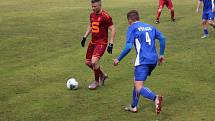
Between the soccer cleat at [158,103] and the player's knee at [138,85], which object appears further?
the player's knee at [138,85]

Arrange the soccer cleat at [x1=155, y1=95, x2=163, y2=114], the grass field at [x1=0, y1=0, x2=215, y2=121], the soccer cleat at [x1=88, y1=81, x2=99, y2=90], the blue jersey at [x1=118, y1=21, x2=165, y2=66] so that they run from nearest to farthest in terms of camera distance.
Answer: the soccer cleat at [x1=155, y1=95, x2=163, y2=114], the blue jersey at [x1=118, y1=21, x2=165, y2=66], the grass field at [x1=0, y1=0, x2=215, y2=121], the soccer cleat at [x1=88, y1=81, x2=99, y2=90]

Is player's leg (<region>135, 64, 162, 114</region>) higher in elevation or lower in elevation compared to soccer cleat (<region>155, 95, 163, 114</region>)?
higher

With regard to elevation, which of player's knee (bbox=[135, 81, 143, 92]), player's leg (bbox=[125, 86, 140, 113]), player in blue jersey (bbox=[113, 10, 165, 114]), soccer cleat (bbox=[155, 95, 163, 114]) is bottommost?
player's leg (bbox=[125, 86, 140, 113])

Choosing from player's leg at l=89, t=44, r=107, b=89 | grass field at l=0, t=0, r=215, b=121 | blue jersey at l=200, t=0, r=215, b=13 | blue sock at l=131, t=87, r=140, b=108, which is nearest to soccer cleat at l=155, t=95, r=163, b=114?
grass field at l=0, t=0, r=215, b=121

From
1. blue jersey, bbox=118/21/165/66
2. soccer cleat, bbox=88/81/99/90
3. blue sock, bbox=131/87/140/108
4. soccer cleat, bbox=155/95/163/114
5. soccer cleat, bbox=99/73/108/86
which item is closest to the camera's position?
soccer cleat, bbox=155/95/163/114

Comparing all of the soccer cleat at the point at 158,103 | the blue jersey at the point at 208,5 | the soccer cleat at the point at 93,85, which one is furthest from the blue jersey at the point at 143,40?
the blue jersey at the point at 208,5

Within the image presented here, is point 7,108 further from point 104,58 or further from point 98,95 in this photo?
point 104,58

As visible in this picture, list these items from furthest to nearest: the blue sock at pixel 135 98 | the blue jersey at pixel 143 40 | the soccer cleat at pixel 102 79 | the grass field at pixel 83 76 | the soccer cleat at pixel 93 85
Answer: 1. the soccer cleat at pixel 102 79
2. the soccer cleat at pixel 93 85
3. the grass field at pixel 83 76
4. the blue sock at pixel 135 98
5. the blue jersey at pixel 143 40

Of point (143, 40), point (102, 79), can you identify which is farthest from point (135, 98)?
point (102, 79)

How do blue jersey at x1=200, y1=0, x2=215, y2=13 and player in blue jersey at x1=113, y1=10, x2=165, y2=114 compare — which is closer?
player in blue jersey at x1=113, y1=10, x2=165, y2=114

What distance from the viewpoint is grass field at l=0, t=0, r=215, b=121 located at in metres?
9.80

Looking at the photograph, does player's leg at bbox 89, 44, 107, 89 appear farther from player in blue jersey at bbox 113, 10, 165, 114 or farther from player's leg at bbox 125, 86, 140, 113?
player in blue jersey at bbox 113, 10, 165, 114

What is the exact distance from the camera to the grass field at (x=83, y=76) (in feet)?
32.2

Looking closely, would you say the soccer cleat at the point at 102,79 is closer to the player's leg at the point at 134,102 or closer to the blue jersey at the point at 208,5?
the player's leg at the point at 134,102
